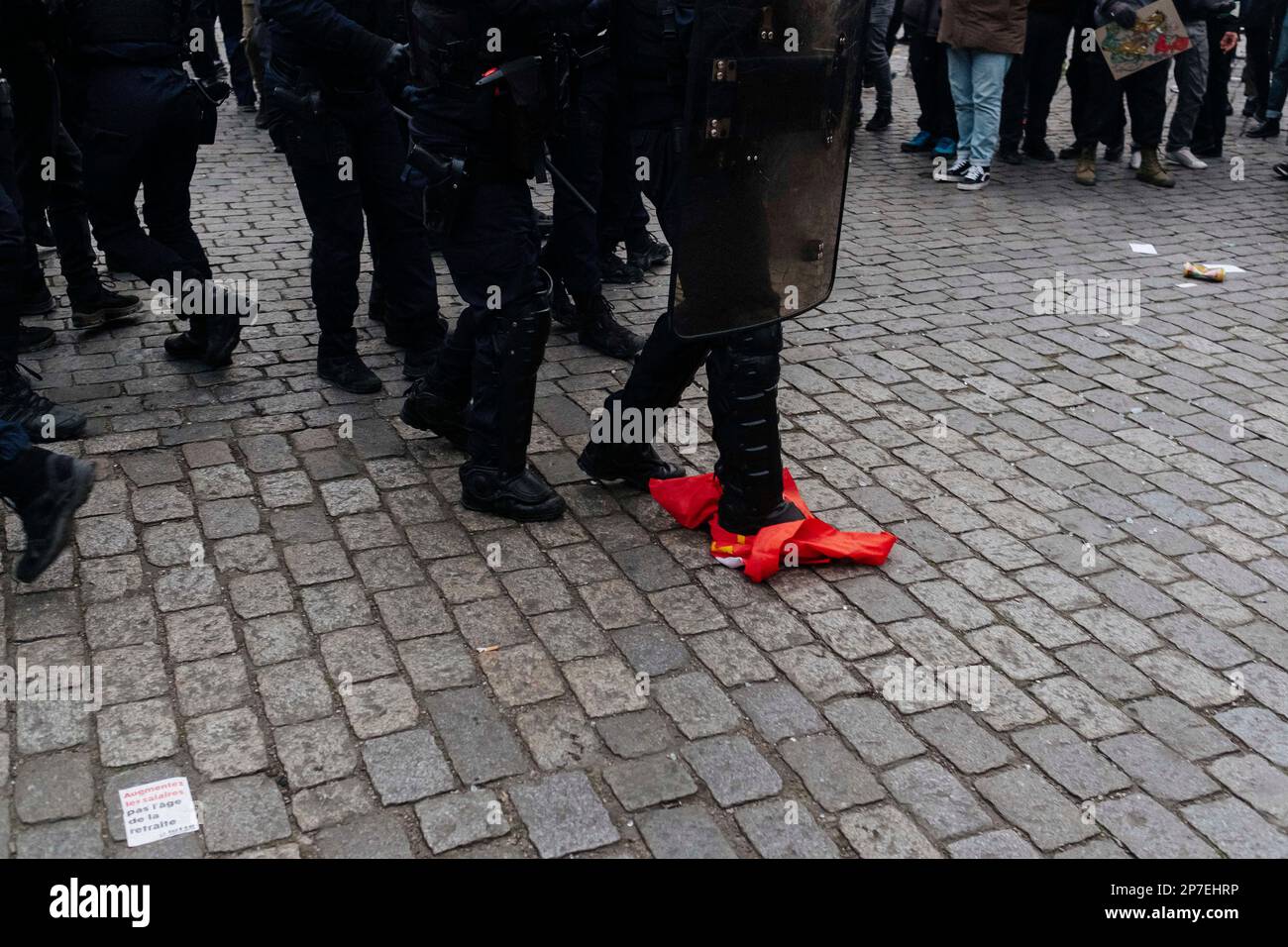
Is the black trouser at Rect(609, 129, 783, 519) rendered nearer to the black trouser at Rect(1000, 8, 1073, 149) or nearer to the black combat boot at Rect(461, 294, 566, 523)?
the black combat boot at Rect(461, 294, 566, 523)

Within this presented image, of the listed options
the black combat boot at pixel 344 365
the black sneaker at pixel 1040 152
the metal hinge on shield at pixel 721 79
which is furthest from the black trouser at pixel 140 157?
the black sneaker at pixel 1040 152

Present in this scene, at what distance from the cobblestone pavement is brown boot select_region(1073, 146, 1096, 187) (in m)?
3.75

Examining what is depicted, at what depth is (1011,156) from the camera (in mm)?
10398

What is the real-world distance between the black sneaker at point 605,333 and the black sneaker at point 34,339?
2.48m

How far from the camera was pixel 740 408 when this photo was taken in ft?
13.6

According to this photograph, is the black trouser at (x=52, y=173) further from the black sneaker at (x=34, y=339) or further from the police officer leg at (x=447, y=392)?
the police officer leg at (x=447, y=392)

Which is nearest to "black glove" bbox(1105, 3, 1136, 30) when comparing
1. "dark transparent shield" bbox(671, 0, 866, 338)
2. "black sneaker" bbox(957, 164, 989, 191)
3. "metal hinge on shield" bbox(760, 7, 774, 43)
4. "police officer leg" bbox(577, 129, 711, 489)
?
"black sneaker" bbox(957, 164, 989, 191)

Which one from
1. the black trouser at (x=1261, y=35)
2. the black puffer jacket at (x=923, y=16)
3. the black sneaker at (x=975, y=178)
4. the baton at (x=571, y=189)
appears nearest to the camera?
the baton at (x=571, y=189)

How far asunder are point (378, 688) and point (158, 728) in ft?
1.89

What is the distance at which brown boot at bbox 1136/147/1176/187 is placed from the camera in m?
9.72

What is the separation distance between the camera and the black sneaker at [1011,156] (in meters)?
10.3

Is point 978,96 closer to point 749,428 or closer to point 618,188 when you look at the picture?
point 618,188

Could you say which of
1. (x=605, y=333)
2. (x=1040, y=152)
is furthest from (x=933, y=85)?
(x=605, y=333)
